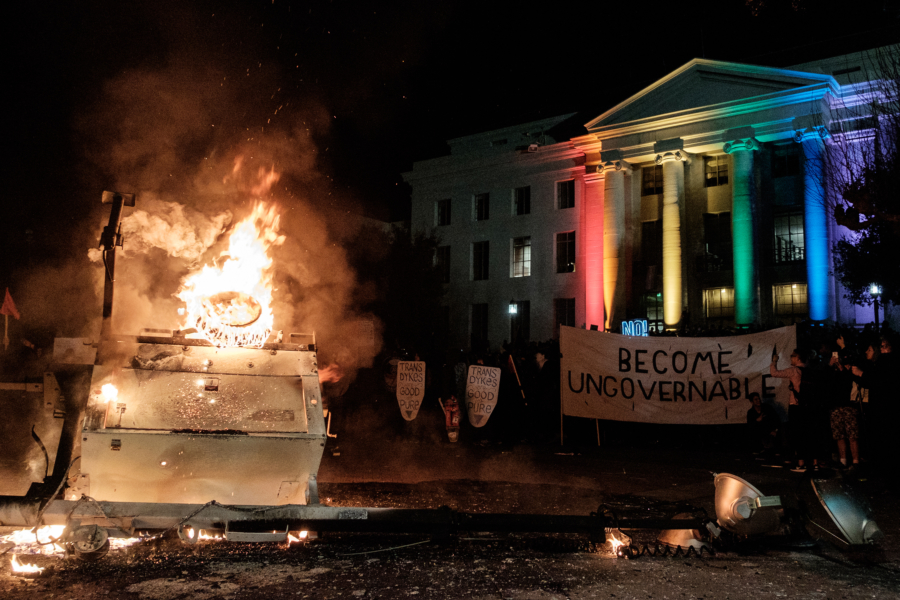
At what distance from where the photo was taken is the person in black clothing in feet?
40.0

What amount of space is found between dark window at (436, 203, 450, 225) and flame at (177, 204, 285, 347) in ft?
110

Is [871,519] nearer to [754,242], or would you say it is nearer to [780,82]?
[754,242]

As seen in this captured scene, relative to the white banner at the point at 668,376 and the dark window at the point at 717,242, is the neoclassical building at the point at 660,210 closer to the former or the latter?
the dark window at the point at 717,242

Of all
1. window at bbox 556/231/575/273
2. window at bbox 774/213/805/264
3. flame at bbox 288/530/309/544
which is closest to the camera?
flame at bbox 288/530/309/544

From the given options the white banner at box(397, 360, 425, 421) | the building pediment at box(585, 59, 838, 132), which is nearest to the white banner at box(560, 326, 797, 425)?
the white banner at box(397, 360, 425, 421)

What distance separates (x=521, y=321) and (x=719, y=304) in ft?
35.5

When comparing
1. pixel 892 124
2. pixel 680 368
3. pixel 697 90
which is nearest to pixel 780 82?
pixel 697 90

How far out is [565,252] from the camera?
38.2m

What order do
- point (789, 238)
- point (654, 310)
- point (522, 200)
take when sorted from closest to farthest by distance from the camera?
1. point (789, 238)
2. point (654, 310)
3. point (522, 200)

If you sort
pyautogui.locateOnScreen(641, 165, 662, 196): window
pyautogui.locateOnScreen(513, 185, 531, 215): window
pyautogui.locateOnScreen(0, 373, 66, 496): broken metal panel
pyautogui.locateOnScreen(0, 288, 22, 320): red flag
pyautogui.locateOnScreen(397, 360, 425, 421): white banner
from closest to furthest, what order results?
1. pyautogui.locateOnScreen(0, 373, 66, 496): broken metal panel
2. pyautogui.locateOnScreen(397, 360, 425, 421): white banner
3. pyautogui.locateOnScreen(0, 288, 22, 320): red flag
4. pyautogui.locateOnScreen(641, 165, 662, 196): window
5. pyautogui.locateOnScreen(513, 185, 531, 215): window

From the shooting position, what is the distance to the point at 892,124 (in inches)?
600

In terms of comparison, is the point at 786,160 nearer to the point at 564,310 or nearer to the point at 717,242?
the point at 717,242

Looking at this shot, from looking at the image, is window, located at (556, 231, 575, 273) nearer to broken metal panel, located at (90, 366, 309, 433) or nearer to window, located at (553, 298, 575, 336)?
window, located at (553, 298, 575, 336)

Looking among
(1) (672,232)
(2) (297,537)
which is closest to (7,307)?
(2) (297,537)
